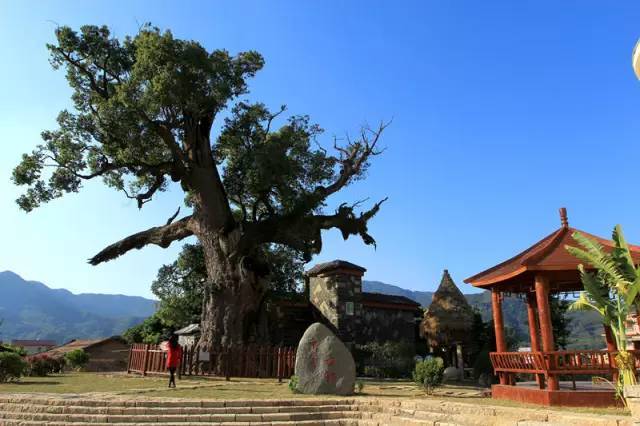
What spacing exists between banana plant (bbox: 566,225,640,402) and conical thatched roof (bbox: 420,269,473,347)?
1070cm

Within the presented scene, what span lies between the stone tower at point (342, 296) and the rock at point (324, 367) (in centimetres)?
967

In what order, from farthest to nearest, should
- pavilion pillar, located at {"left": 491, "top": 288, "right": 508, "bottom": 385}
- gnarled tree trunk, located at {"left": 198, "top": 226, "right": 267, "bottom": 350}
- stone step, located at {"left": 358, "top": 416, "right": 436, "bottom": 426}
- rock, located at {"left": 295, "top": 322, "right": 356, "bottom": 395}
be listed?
1. gnarled tree trunk, located at {"left": 198, "top": 226, "right": 267, "bottom": 350}
2. pavilion pillar, located at {"left": 491, "top": 288, "right": 508, "bottom": 385}
3. rock, located at {"left": 295, "top": 322, "right": 356, "bottom": 395}
4. stone step, located at {"left": 358, "top": 416, "right": 436, "bottom": 426}

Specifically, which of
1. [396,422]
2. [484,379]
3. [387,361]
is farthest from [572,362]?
[387,361]

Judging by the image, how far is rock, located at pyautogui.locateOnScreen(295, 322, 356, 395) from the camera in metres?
12.5

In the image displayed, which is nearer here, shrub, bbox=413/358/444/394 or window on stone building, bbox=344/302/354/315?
shrub, bbox=413/358/444/394

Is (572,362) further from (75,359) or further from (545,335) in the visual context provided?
(75,359)

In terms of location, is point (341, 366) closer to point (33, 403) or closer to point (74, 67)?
point (33, 403)

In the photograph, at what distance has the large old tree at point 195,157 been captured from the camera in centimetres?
1930

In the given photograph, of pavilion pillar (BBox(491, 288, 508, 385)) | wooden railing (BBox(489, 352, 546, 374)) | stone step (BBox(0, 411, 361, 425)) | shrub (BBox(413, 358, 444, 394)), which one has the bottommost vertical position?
stone step (BBox(0, 411, 361, 425))

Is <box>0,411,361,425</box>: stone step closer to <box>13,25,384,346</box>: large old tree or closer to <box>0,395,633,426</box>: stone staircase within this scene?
<box>0,395,633,426</box>: stone staircase

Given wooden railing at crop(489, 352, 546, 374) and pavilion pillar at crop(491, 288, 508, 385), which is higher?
pavilion pillar at crop(491, 288, 508, 385)

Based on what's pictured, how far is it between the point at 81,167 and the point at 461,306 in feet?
58.0

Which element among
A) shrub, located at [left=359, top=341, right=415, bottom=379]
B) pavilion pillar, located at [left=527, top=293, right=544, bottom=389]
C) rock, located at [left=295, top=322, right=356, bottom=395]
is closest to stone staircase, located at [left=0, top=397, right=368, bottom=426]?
rock, located at [left=295, top=322, right=356, bottom=395]

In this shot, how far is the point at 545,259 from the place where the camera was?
11469 mm
